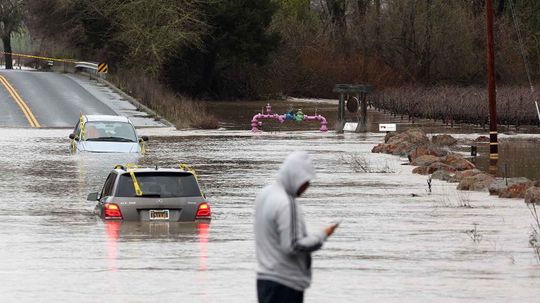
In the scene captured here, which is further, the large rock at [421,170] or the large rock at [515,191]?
the large rock at [421,170]

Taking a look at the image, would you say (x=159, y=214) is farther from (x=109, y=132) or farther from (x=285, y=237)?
(x=109, y=132)

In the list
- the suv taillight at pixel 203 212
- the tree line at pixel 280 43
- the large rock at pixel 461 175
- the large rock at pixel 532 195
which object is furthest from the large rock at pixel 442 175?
the tree line at pixel 280 43

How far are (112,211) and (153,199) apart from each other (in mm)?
709

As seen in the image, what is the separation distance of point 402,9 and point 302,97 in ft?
33.0

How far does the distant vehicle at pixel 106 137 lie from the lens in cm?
4205

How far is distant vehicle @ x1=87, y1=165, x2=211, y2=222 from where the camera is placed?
872 inches

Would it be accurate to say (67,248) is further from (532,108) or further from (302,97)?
(302,97)

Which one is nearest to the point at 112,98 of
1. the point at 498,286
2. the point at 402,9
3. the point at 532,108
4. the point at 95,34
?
the point at 95,34

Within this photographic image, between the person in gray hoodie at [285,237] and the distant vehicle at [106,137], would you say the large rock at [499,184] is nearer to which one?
the distant vehicle at [106,137]

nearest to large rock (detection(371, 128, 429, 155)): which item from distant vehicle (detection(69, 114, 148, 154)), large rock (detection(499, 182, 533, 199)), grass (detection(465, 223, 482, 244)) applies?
distant vehicle (detection(69, 114, 148, 154))

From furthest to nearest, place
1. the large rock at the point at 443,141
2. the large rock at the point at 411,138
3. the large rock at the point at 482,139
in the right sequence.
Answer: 1. the large rock at the point at 482,139
2. the large rock at the point at 443,141
3. the large rock at the point at 411,138

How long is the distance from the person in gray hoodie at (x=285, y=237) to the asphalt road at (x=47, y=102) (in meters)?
55.0

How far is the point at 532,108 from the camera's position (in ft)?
233

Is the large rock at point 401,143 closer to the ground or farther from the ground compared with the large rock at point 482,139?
farther from the ground
